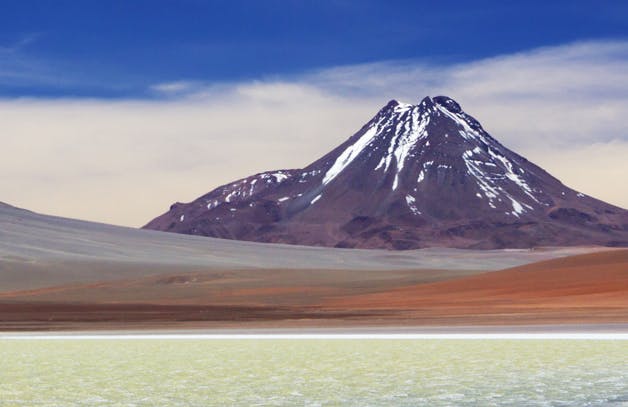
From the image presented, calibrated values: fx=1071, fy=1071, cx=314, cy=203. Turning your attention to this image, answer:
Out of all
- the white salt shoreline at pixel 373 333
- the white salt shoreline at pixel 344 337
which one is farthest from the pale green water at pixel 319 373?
the white salt shoreline at pixel 373 333

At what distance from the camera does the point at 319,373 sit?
25078mm

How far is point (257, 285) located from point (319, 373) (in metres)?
72.4

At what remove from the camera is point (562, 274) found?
253ft

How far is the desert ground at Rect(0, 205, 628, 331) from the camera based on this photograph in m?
50.0

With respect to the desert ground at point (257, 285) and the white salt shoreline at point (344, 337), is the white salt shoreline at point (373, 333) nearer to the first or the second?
the white salt shoreline at point (344, 337)

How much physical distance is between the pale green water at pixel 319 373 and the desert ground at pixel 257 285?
11.4 m

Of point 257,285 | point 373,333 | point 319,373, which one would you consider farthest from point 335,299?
point 319,373

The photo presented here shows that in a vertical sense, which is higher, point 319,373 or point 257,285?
point 257,285

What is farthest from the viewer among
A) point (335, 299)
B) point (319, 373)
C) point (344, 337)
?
point (335, 299)

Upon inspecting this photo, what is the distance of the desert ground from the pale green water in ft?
37.4

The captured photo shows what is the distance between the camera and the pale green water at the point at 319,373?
20.4 meters

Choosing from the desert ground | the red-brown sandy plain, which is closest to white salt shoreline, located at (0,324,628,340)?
the desert ground

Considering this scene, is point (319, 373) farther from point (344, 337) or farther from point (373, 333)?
point (373, 333)

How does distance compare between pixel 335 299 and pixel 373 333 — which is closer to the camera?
pixel 373 333
